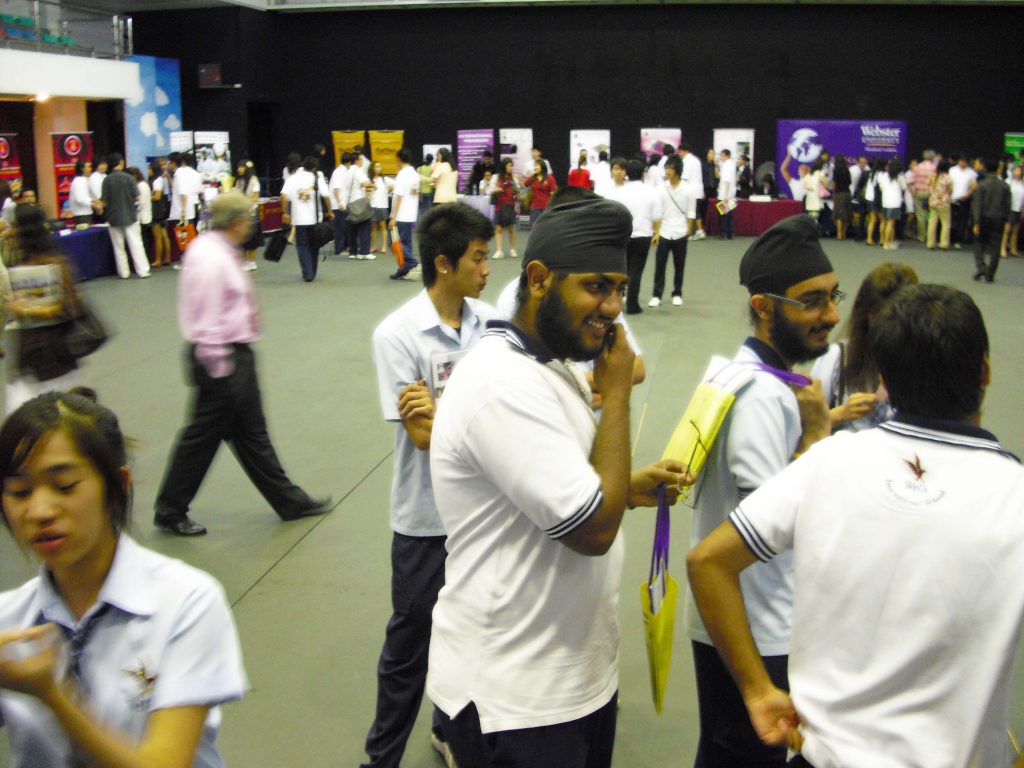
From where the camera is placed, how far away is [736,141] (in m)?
21.9

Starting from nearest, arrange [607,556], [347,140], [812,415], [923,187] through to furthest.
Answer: [607,556] → [812,415] → [923,187] → [347,140]

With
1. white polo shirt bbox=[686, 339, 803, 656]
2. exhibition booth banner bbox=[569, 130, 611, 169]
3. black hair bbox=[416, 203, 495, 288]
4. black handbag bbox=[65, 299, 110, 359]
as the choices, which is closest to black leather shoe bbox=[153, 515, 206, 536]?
black handbag bbox=[65, 299, 110, 359]

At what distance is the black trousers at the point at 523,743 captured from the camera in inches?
77.1

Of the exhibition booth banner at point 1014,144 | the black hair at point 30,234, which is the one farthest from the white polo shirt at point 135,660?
the exhibition booth banner at point 1014,144

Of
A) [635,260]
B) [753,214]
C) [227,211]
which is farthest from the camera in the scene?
[753,214]

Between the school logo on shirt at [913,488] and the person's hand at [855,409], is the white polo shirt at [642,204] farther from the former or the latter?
the school logo on shirt at [913,488]

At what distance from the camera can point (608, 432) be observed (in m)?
1.96

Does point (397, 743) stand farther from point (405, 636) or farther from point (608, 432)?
point (608, 432)

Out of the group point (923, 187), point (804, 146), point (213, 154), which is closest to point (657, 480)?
point (923, 187)

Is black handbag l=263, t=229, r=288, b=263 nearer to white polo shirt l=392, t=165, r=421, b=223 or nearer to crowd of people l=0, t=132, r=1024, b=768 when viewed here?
white polo shirt l=392, t=165, r=421, b=223

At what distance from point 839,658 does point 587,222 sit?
898mm

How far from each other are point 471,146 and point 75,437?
865 inches

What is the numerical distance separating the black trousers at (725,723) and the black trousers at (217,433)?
3.33m

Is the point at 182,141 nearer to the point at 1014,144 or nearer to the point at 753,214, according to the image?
the point at 753,214
